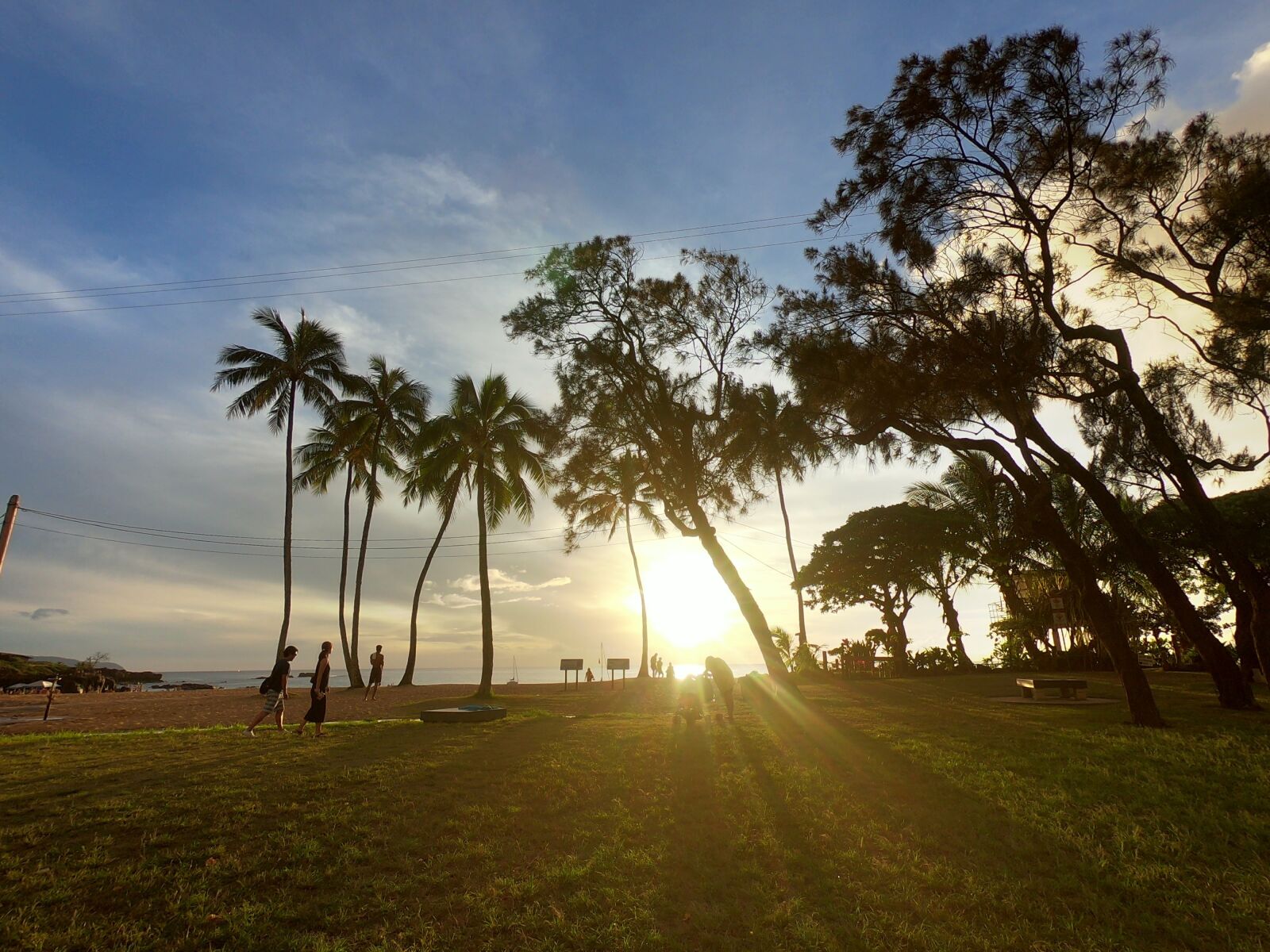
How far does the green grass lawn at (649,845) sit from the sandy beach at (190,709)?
21.3 ft

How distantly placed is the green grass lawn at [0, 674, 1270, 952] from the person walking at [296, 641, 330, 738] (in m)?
2.05

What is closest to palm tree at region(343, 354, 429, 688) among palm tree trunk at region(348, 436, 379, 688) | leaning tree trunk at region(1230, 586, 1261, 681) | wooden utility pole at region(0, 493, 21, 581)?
palm tree trunk at region(348, 436, 379, 688)

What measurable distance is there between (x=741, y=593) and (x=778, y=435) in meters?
5.95

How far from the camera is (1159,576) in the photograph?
13938 mm

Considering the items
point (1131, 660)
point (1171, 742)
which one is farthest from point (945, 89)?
point (1171, 742)

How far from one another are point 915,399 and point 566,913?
43.6 ft

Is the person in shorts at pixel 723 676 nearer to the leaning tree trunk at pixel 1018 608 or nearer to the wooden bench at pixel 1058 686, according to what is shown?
the wooden bench at pixel 1058 686

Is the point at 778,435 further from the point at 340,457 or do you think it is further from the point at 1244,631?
the point at 340,457

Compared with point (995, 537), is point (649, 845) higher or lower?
lower

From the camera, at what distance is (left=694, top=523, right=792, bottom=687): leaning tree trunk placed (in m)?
21.1

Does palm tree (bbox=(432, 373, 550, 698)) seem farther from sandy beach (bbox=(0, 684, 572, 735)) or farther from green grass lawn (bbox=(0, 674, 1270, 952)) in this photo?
green grass lawn (bbox=(0, 674, 1270, 952))

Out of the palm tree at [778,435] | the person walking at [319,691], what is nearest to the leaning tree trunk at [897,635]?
the palm tree at [778,435]

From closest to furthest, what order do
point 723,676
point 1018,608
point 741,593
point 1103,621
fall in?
point 1103,621 < point 723,676 < point 741,593 < point 1018,608

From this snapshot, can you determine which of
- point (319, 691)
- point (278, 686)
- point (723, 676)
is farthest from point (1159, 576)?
point (278, 686)
